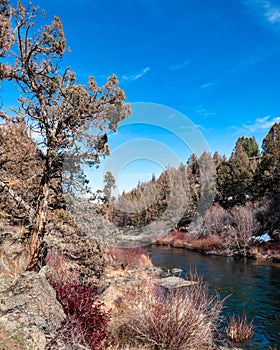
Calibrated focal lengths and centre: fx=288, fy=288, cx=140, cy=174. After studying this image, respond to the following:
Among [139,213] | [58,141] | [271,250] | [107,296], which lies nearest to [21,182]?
[58,141]

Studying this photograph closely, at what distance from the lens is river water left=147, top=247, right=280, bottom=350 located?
971 centimetres

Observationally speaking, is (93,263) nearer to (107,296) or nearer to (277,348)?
(107,296)

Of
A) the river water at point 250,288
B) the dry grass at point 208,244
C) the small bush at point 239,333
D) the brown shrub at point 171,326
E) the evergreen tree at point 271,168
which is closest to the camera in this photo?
the brown shrub at point 171,326

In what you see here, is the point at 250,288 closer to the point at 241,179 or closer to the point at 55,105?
the point at 55,105

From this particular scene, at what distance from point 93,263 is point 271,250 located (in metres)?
23.1

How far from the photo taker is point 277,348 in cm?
843

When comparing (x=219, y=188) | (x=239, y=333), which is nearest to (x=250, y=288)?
(x=239, y=333)

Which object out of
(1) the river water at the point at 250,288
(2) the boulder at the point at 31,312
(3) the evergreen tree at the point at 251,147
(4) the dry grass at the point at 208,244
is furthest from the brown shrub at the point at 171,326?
(3) the evergreen tree at the point at 251,147

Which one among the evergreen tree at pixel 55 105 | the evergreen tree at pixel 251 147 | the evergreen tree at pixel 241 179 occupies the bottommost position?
the evergreen tree at pixel 55 105

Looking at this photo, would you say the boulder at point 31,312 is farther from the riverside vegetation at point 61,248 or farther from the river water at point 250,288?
the river water at point 250,288

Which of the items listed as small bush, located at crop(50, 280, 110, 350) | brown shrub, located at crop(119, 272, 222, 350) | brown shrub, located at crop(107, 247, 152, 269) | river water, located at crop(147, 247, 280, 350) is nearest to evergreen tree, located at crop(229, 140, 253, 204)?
river water, located at crop(147, 247, 280, 350)

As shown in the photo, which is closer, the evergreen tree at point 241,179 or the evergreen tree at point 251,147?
the evergreen tree at point 241,179

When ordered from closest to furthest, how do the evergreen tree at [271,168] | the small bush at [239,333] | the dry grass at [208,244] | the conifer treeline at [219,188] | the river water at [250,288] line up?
the small bush at [239,333], the river water at [250,288], the dry grass at [208,244], the evergreen tree at [271,168], the conifer treeline at [219,188]

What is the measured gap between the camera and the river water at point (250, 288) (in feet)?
31.9
